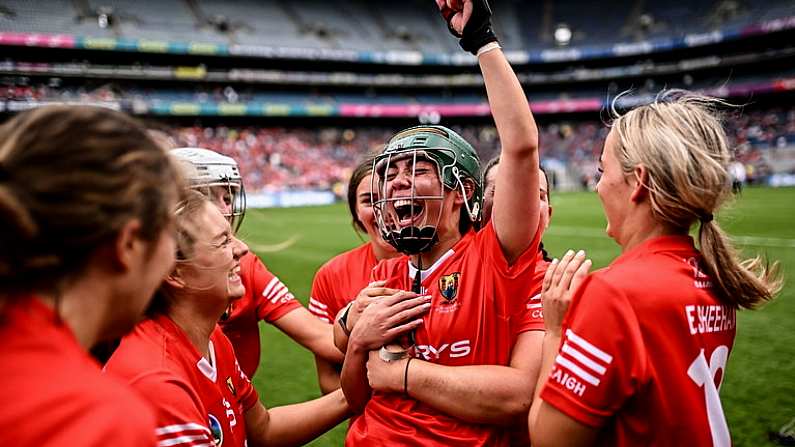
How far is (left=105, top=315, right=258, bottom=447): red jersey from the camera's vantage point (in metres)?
1.66

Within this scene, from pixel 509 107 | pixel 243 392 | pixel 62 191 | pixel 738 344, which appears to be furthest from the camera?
pixel 738 344

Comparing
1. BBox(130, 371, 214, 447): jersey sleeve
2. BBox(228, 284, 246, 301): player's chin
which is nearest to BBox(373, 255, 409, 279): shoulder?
BBox(228, 284, 246, 301): player's chin

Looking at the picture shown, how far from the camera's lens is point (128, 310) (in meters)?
1.22

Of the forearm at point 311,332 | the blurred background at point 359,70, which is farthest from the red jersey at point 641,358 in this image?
the blurred background at point 359,70

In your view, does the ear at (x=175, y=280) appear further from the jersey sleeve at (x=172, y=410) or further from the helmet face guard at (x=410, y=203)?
the helmet face guard at (x=410, y=203)

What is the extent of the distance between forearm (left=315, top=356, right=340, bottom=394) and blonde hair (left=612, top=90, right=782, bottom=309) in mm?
2004

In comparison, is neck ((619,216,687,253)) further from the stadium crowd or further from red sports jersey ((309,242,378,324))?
the stadium crowd

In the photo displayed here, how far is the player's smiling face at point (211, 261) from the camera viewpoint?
6.91 ft

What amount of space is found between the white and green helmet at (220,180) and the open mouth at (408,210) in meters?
0.88

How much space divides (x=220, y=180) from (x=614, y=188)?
191 centimetres

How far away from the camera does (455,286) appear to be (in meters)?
2.27

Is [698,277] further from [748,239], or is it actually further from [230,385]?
[748,239]

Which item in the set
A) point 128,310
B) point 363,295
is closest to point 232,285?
point 363,295

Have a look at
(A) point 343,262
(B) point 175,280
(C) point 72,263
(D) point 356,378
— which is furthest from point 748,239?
(C) point 72,263
